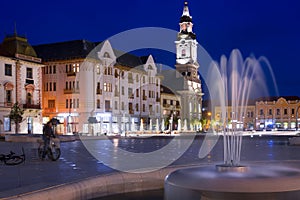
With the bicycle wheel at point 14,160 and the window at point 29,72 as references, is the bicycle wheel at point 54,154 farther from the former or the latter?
the window at point 29,72

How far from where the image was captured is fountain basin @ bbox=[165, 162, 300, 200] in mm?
9539

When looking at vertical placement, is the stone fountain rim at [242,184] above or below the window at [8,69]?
below

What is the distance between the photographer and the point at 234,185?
384 inches

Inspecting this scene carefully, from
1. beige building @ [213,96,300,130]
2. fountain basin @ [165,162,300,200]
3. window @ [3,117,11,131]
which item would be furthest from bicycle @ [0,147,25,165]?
beige building @ [213,96,300,130]

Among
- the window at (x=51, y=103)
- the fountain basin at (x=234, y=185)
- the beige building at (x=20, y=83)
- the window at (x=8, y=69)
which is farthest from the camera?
the window at (x=51, y=103)

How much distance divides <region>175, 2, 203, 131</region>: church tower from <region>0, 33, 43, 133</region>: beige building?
56.6m

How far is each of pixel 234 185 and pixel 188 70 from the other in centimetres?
11271

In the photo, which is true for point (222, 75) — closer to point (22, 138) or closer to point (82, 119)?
point (22, 138)

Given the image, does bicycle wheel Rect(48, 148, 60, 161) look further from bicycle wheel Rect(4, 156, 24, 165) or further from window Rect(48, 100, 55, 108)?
window Rect(48, 100, 55, 108)

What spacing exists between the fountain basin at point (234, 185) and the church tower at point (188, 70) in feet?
332

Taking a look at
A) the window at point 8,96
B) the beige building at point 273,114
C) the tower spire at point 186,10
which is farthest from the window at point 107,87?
the tower spire at point 186,10

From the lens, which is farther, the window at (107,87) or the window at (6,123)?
the window at (107,87)

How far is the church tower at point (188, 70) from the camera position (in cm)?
11506

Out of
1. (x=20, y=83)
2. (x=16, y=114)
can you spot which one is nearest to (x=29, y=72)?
(x=20, y=83)
